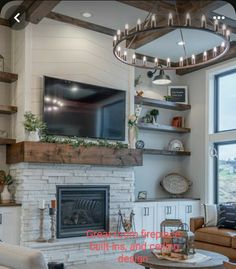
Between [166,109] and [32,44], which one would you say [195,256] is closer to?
[32,44]

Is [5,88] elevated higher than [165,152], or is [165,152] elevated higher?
[5,88]

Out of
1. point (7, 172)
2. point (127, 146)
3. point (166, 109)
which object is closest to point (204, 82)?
point (166, 109)

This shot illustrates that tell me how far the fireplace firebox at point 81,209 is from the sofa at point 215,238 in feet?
4.07

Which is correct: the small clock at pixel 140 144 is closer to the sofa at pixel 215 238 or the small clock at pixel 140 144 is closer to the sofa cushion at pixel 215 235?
the sofa at pixel 215 238

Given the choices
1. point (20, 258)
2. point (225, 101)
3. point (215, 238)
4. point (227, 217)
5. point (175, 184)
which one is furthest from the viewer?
point (175, 184)

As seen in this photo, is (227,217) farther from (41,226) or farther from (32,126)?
(32,126)

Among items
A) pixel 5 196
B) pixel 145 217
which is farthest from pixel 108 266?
pixel 5 196

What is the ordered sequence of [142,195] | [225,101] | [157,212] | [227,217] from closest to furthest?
[227,217], [157,212], [142,195], [225,101]

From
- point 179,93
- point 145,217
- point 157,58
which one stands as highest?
point 157,58

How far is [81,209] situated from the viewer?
16.2 feet

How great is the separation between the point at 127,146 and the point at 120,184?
1.81 ft

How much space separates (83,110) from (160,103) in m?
1.77

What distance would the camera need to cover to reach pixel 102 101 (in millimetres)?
5129

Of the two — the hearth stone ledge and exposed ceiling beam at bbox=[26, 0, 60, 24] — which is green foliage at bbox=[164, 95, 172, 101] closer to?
the hearth stone ledge
